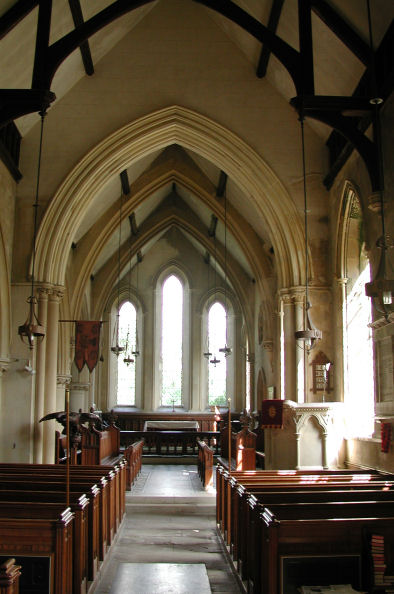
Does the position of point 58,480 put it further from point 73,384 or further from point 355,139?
point 73,384

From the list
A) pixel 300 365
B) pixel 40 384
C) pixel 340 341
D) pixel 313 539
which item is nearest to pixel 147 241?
pixel 40 384

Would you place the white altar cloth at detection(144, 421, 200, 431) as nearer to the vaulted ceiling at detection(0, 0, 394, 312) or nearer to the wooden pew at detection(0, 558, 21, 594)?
the vaulted ceiling at detection(0, 0, 394, 312)

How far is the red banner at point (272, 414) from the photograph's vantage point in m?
9.05

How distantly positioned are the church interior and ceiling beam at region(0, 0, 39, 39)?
2 centimetres

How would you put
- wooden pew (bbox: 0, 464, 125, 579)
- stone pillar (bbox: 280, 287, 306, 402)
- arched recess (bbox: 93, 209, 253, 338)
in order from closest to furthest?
1. wooden pew (bbox: 0, 464, 125, 579)
2. stone pillar (bbox: 280, 287, 306, 402)
3. arched recess (bbox: 93, 209, 253, 338)

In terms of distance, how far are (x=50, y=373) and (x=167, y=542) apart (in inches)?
181

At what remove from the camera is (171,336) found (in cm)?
1964

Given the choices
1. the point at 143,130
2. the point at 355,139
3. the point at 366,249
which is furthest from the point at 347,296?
the point at 143,130

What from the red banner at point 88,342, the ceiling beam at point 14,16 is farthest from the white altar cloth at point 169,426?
the ceiling beam at point 14,16

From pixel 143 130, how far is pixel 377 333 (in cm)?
562

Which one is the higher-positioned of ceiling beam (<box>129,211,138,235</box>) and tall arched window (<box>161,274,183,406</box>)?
ceiling beam (<box>129,211,138,235</box>)

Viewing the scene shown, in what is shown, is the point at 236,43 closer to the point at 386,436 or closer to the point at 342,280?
the point at 342,280

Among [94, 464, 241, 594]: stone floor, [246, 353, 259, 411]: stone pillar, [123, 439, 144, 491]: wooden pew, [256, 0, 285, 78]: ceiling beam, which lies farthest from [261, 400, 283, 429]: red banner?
[246, 353, 259, 411]: stone pillar

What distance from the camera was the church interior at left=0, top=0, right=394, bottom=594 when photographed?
294 inches
